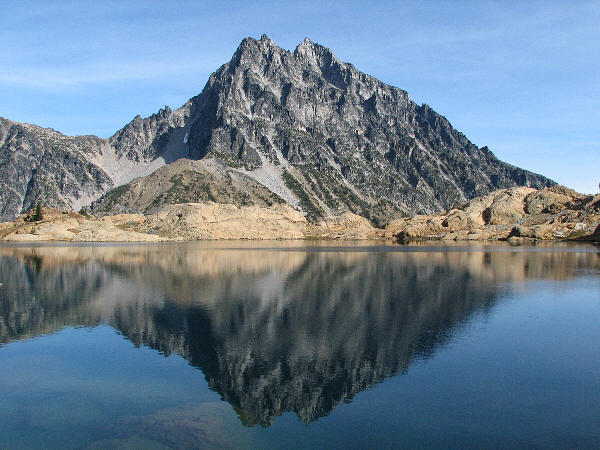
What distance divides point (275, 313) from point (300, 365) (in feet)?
60.0

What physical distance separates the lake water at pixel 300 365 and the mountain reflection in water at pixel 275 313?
0.25 meters

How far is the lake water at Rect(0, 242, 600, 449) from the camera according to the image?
86.1ft

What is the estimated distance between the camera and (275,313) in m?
54.4

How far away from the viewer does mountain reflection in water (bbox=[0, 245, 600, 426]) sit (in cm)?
3409

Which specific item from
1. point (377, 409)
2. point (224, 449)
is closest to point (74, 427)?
point (224, 449)

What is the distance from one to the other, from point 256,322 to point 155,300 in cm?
1953

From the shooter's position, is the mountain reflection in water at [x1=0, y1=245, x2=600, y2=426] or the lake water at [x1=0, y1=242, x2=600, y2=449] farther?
the mountain reflection in water at [x1=0, y1=245, x2=600, y2=426]

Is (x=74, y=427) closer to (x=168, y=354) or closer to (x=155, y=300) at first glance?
(x=168, y=354)

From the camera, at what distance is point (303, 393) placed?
31.5 m

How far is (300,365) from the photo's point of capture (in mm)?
36344

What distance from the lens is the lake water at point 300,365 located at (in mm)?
26234

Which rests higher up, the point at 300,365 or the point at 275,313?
the point at 275,313

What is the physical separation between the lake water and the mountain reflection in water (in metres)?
0.25

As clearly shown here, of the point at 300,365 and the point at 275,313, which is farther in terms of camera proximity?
the point at 275,313
